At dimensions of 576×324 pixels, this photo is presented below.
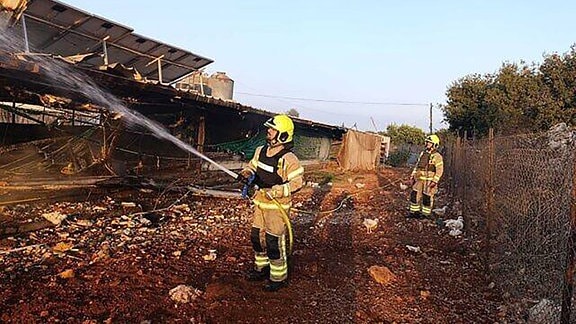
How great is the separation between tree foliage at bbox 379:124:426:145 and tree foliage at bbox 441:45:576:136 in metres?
19.3

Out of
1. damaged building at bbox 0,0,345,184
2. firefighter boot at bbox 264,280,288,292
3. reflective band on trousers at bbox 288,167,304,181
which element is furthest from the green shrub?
firefighter boot at bbox 264,280,288,292

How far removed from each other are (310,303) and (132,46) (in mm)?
9328

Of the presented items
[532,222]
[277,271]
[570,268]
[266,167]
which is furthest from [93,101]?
[570,268]

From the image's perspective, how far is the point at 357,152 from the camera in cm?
2456

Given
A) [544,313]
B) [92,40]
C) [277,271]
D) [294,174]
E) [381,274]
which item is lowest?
[381,274]

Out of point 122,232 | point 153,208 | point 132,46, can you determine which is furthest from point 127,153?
point 122,232

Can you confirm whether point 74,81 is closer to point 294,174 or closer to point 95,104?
point 95,104

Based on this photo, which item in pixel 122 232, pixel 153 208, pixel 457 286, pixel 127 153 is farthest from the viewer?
pixel 127 153

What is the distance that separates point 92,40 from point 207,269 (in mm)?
7421

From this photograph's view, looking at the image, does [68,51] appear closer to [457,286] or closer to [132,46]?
[132,46]

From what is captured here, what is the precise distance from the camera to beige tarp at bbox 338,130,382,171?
23.9 metres

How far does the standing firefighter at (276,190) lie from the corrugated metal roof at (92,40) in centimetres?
470

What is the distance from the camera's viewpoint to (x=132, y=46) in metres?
12.1

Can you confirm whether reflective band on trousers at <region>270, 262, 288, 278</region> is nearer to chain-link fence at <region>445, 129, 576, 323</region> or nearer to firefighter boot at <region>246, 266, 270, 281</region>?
firefighter boot at <region>246, 266, 270, 281</region>
